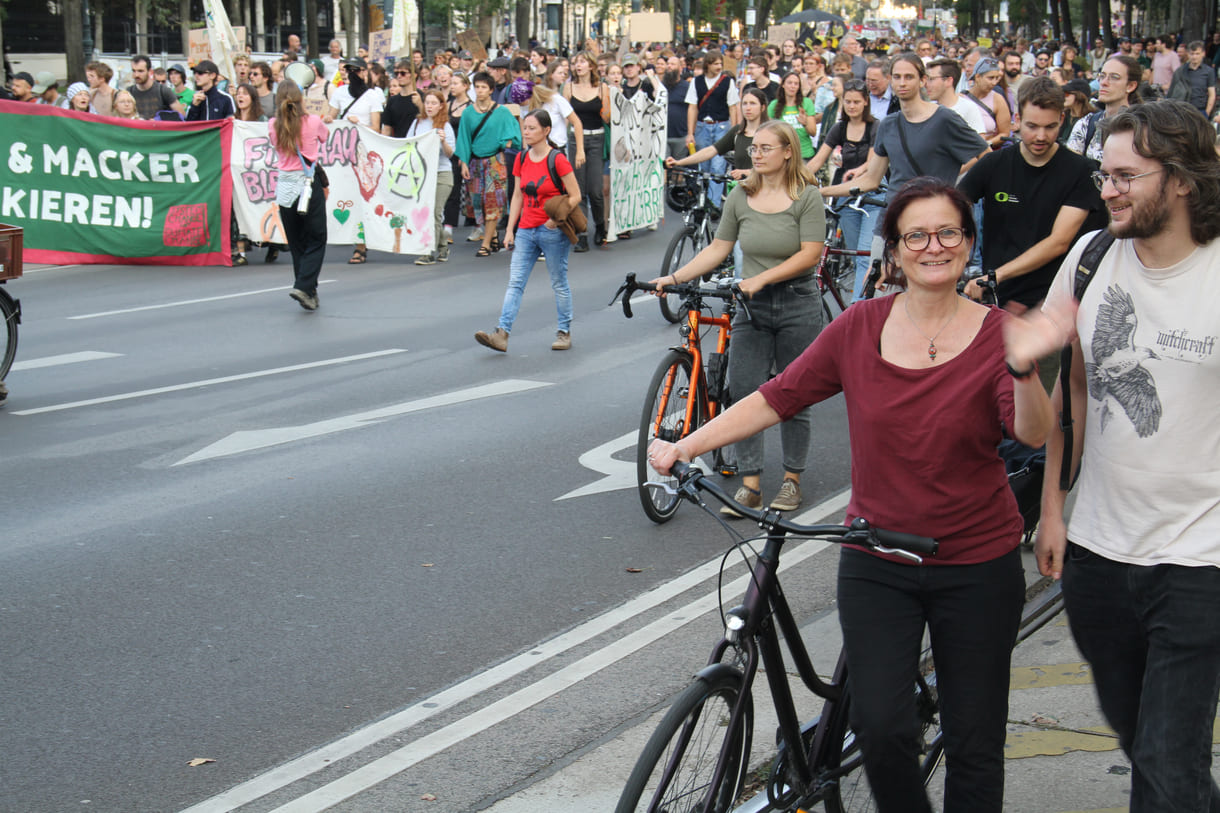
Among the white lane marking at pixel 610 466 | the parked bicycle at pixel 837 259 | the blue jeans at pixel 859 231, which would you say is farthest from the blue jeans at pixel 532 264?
the white lane marking at pixel 610 466

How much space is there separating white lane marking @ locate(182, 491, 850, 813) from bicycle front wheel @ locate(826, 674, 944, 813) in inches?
52.3

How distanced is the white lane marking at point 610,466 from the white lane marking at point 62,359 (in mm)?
4661

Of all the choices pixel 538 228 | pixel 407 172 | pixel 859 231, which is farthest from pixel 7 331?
pixel 407 172

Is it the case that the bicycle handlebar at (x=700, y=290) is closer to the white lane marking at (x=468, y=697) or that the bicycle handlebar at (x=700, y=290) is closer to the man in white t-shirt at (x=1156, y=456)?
the white lane marking at (x=468, y=697)

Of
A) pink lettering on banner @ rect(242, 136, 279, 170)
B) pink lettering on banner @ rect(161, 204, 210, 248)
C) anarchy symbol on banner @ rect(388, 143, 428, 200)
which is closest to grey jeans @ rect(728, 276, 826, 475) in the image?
anarchy symbol on banner @ rect(388, 143, 428, 200)

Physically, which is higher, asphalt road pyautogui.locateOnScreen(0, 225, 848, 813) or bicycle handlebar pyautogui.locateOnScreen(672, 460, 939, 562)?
bicycle handlebar pyautogui.locateOnScreen(672, 460, 939, 562)

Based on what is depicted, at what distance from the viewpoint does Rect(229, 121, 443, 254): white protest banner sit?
52.4ft

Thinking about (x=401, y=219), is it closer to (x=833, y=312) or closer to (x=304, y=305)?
(x=304, y=305)

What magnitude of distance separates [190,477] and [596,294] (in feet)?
21.7

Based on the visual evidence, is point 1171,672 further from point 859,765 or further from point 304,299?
point 304,299

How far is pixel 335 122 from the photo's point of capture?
16.5 meters

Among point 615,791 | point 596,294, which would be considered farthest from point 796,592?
point 596,294

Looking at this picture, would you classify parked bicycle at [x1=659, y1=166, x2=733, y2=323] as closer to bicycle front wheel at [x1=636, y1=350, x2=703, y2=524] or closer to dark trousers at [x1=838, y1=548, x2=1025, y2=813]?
bicycle front wheel at [x1=636, y1=350, x2=703, y2=524]

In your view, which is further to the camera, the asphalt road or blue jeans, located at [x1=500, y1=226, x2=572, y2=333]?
blue jeans, located at [x1=500, y1=226, x2=572, y2=333]
